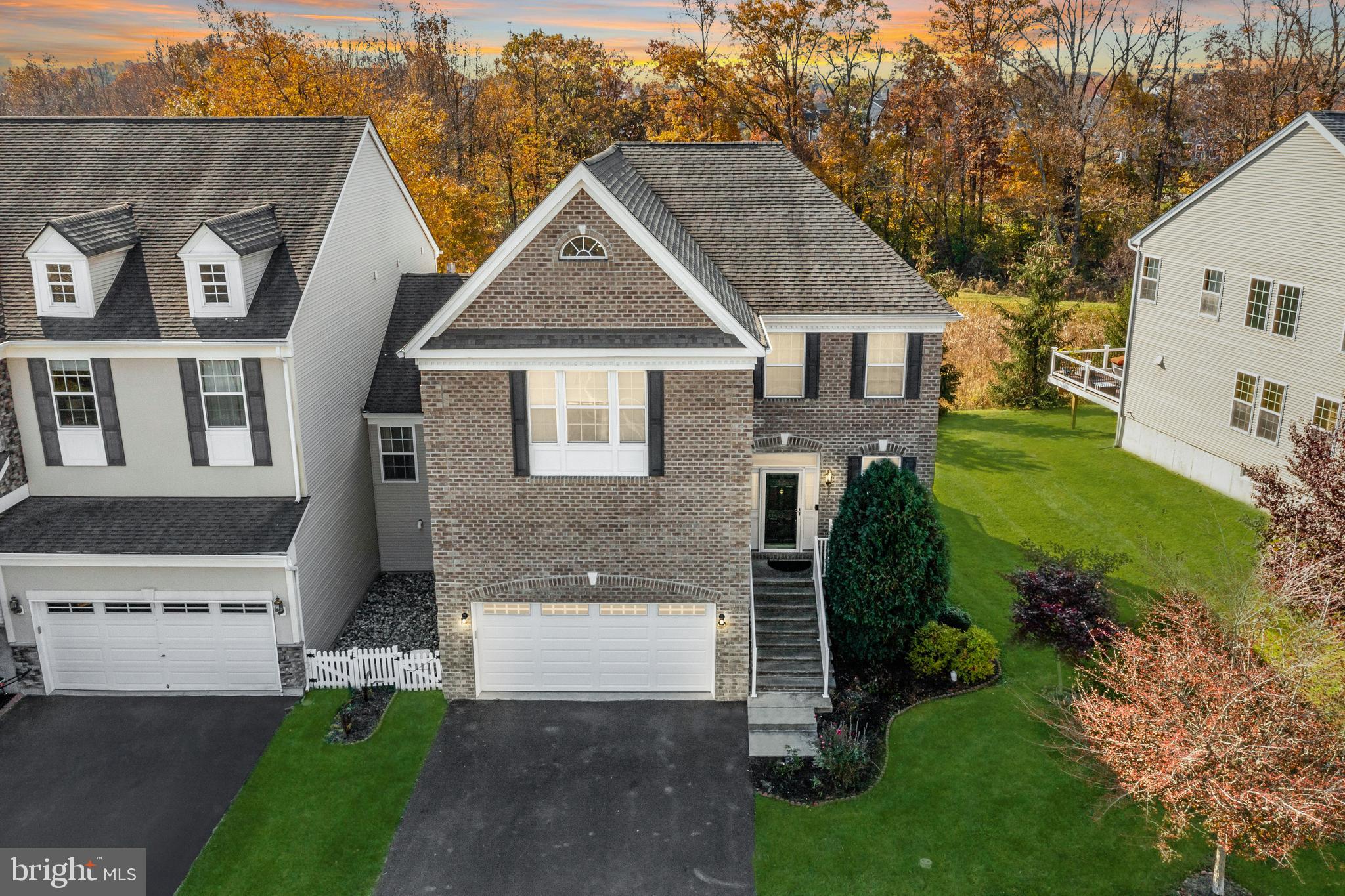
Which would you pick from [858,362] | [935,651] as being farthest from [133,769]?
[858,362]

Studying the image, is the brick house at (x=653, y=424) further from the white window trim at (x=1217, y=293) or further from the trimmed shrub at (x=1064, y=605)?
the white window trim at (x=1217, y=293)

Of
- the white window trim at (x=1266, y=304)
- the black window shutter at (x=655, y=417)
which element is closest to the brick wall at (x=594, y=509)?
the black window shutter at (x=655, y=417)

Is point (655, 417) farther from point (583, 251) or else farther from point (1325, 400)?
point (1325, 400)

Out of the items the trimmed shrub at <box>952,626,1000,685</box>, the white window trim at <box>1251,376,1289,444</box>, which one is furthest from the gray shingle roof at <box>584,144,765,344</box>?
the white window trim at <box>1251,376,1289,444</box>

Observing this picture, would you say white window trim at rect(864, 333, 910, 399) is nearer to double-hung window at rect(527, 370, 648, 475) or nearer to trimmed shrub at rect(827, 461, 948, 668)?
trimmed shrub at rect(827, 461, 948, 668)

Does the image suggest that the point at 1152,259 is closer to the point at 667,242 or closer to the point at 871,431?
the point at 871,431

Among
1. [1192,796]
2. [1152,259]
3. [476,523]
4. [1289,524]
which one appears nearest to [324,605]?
[476,523]
